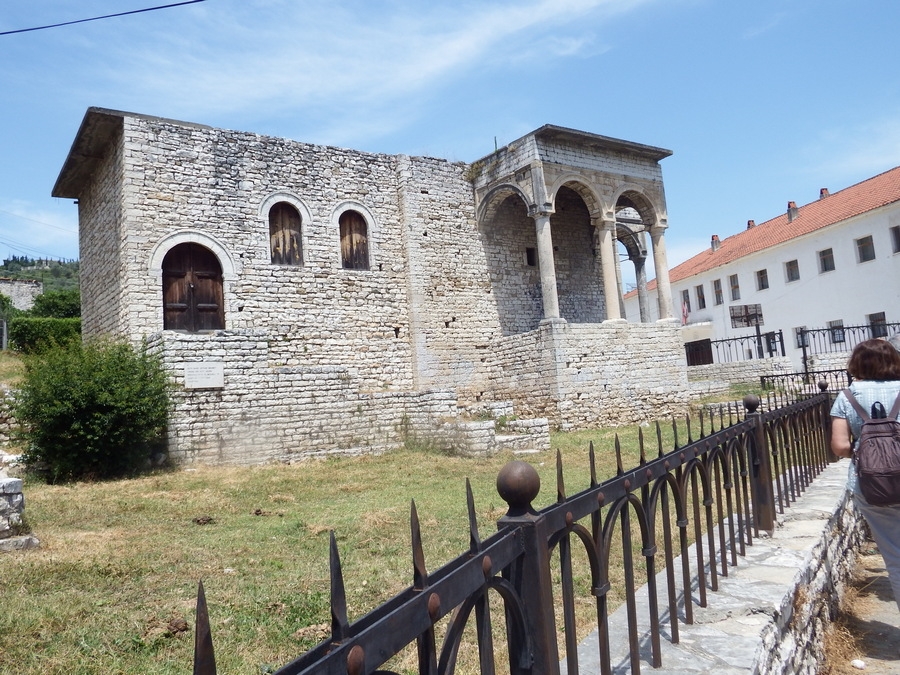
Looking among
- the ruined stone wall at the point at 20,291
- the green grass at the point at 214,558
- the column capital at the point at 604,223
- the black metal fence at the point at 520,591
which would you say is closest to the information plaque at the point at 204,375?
the green grass at the point at 214,558

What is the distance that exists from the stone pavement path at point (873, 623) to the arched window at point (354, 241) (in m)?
12.0

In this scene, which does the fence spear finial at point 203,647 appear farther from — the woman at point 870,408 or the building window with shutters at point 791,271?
the building window with shutters at point 791,271

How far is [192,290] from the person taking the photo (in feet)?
44.1

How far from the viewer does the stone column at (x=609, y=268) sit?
16.5 metres

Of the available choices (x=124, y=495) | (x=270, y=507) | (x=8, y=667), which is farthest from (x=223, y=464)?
(x=8, y=667)

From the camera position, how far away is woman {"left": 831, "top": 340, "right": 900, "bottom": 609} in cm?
377

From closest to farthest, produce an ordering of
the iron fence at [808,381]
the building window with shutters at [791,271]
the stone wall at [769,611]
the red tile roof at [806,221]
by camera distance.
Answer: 1. the stone wall at [769,611]
2. the iron fence at [808,381]
3. the red tile roof at [806,221]
4. the building window with shutters at [791,271]

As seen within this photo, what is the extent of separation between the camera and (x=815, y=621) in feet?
12.0

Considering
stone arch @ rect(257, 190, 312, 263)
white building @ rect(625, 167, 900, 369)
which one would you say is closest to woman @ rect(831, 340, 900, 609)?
stone arch @ rect(257, 190, 312, 263)

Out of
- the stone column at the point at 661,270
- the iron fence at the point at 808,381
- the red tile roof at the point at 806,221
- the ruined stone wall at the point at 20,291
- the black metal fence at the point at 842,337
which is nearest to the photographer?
the iron fence at the point at 808,381

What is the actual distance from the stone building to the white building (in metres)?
5.24

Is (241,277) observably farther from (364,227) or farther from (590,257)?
(590,257)

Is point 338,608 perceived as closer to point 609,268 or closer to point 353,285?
point 353,285

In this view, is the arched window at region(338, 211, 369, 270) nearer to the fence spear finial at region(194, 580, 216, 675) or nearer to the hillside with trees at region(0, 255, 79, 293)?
the fence spear finial at region(194, 580, 216, 675)
